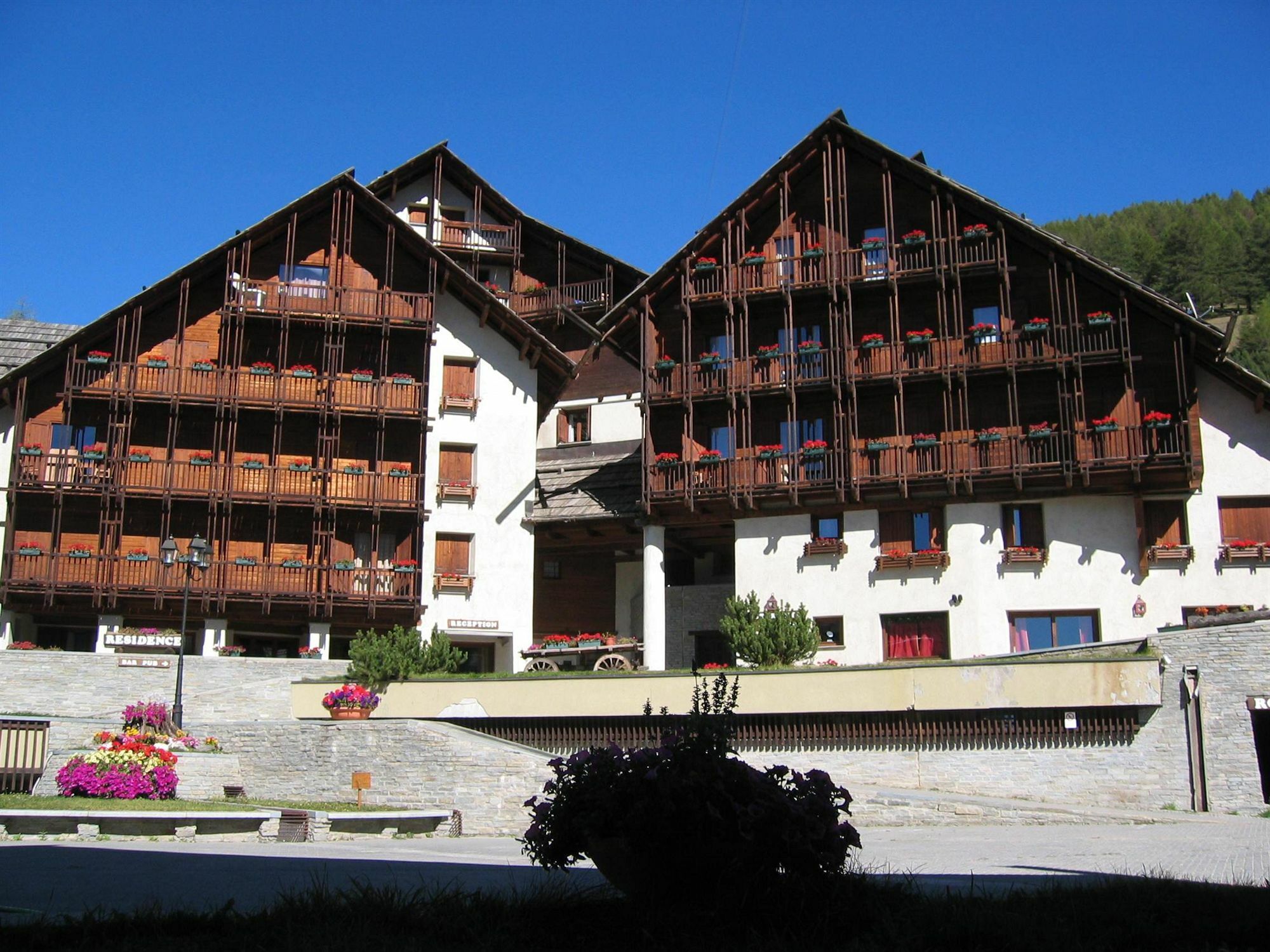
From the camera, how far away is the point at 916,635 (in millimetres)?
33594

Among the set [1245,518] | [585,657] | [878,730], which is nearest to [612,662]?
[585,657]

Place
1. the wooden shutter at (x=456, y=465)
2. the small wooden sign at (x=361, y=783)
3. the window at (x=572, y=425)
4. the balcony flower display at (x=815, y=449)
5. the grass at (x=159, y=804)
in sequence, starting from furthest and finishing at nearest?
the window at (x=572, y=425) < the wooden shutter at (x=456, y=465) < the balcony flower display at (x=815, y=449) < the small wooden sign at (x=361, y=783) < the grass at (x=159, y=804)

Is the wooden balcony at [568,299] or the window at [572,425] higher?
the wooden balcony at [568,299]

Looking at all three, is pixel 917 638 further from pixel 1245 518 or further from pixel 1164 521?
pixel 1245 518

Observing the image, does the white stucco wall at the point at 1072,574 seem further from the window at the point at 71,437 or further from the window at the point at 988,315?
the window at the point at 71,437

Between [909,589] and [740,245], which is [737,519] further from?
[740,245]

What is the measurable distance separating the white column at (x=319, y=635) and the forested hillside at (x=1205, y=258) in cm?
7177

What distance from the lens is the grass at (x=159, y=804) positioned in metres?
20.2

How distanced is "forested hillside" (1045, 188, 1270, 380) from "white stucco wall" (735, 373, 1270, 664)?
62.7 metres

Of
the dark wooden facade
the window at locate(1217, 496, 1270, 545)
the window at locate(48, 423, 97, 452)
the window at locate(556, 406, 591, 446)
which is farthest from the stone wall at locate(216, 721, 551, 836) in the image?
the window at locate(556, 406, 591, 446)

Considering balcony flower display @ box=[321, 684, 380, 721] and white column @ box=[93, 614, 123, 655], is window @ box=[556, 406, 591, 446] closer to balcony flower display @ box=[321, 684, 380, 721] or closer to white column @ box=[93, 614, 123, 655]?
white column @ box=[93, 614, 123, 655]

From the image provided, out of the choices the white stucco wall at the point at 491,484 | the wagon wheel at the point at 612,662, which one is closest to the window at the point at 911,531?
the wagon wheel at the point at 612,662

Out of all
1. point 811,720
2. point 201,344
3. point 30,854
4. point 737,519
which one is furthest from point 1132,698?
point 201,344

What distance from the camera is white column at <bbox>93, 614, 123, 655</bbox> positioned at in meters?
35.9
